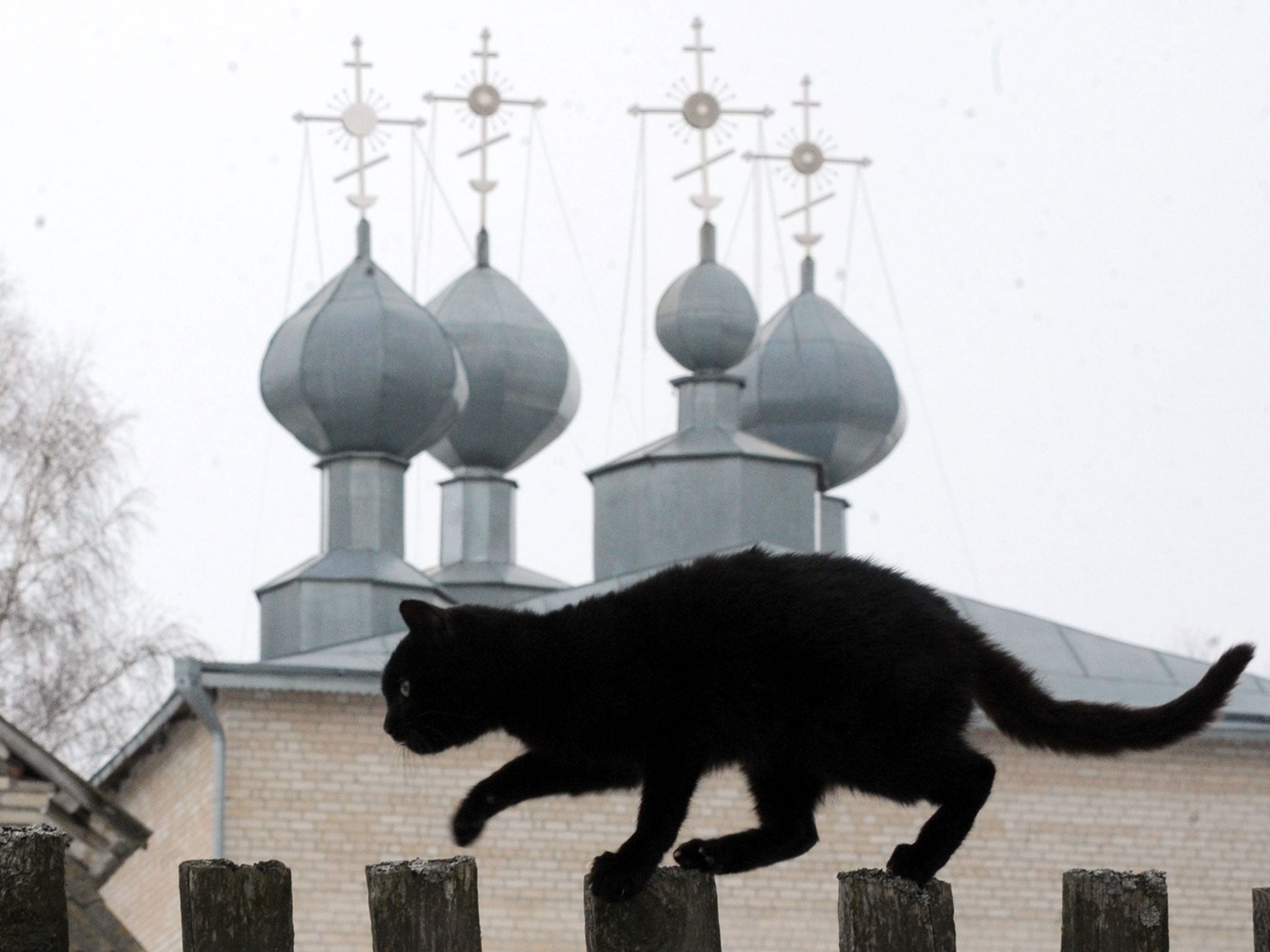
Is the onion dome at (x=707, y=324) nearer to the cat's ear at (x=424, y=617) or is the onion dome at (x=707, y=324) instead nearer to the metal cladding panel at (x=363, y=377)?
the metal cladding panel at (x=363, y=377)

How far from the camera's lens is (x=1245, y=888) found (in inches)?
642

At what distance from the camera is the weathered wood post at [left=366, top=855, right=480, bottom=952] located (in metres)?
3.00

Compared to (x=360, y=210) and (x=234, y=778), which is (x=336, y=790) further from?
(x=360, y=210)

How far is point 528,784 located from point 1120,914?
36.6 inches

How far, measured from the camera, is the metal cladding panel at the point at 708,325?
19.9 metres

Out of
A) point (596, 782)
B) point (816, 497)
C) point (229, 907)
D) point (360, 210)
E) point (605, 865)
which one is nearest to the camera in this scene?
point (229, 907)

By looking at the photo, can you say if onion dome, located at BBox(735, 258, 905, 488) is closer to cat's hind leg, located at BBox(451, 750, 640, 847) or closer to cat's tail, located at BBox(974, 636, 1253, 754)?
cat's tail, located at BBox(974, 636, 1253, 754)

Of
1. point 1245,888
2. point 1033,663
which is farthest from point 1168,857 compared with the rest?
point 1033,663

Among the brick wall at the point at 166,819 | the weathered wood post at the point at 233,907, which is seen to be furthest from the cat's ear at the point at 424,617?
the brick wall at the point at 166,819

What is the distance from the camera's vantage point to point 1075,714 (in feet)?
11.8

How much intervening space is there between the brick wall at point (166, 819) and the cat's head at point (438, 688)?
38.5 feet

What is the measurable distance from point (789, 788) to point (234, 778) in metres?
12.0

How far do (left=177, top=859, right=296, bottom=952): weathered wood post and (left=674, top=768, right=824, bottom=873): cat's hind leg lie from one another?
827 mm

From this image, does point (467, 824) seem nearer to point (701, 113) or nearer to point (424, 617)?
point (424, 617)
